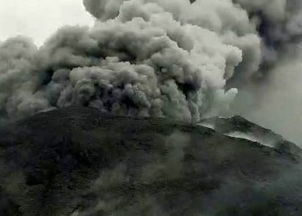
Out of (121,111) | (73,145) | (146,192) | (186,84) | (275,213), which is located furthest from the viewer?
(186,84)

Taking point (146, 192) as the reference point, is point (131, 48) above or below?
above

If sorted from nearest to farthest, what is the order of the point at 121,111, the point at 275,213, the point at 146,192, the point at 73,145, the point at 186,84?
the point at 275,213 → the point at 146,192 → the point at 73,145 → the point at 121,111 → the point at 186,84

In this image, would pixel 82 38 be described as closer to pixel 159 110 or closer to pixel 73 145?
pixel 159 110

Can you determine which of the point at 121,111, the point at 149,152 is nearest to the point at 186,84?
the point at 121,111

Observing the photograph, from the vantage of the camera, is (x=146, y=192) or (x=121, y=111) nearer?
(x=146, y=192)

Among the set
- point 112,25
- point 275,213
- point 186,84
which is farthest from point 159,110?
point 275,213

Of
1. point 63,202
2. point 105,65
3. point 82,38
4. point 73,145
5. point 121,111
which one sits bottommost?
point 63,202
